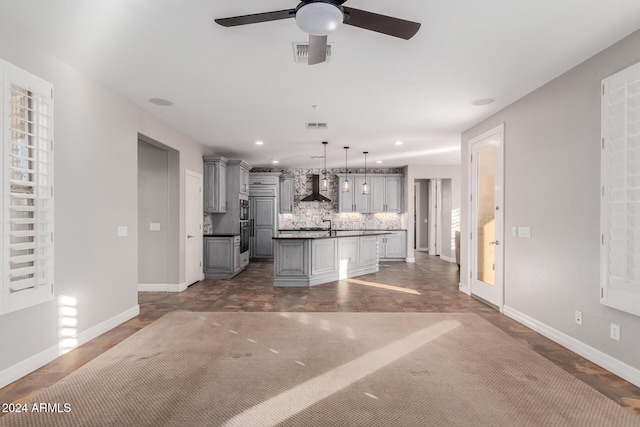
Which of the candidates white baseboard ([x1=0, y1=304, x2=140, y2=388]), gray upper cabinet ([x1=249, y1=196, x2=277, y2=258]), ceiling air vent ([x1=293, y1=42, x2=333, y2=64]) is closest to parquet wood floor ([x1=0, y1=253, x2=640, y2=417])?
white baseboard ([x1=0, y1=304, x2=140, y2=388])

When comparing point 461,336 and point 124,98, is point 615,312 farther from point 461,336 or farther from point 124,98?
point 124,98

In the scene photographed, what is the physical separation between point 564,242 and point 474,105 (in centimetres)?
199

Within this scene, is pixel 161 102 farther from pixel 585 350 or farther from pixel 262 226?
pixel 262 226

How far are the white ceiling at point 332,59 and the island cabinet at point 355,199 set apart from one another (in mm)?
4408

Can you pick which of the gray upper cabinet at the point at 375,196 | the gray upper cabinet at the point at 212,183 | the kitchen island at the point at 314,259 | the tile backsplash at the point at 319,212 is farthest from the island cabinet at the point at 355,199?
the gray upper cabinet at the point at 212,183

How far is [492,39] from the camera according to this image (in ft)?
8.80

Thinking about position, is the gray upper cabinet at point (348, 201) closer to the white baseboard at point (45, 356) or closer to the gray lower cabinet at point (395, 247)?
the gray lower cabinet at point (395, 247)

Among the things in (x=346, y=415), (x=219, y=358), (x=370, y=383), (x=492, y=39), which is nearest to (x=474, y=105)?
(x=492, y=39)

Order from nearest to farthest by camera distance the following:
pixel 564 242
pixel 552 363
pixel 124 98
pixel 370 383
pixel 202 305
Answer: pixel 370 383, pixel 552 363, pixel 564 242, pixel 124 98, pixel 202 305

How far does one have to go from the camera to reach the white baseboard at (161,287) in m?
5.58

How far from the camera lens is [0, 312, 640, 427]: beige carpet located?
2.09 metres

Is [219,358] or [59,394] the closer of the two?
[59,394]

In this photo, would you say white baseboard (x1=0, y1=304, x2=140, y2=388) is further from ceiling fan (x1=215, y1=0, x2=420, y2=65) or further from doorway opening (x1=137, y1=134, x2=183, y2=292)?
ceiling fan (x1=215, y1=0, x2=420, y2=65)

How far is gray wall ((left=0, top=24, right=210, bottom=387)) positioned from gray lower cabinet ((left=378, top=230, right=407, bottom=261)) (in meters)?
6.49
